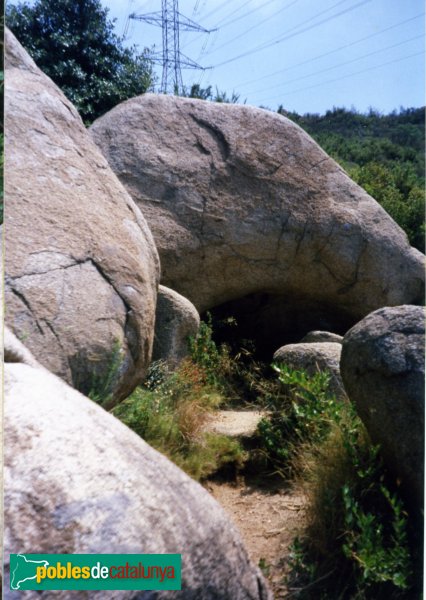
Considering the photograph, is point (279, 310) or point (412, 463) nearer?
point (412, 463)

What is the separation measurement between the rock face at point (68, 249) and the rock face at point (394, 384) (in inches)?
44.9

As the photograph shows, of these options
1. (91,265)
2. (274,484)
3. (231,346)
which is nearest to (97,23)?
(91,265)

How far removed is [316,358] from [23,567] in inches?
125

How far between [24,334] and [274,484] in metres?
1.87

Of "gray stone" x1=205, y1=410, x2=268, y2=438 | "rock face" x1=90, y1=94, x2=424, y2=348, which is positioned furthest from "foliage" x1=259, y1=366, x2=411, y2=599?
"rock face" x1=90, y1=94, x2=424, y2=348

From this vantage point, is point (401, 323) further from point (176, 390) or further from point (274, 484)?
point (176, 390)

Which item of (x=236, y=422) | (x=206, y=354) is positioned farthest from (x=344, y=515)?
(x=206, y=354)

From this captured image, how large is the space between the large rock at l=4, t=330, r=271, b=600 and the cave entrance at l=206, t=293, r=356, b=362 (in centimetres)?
426

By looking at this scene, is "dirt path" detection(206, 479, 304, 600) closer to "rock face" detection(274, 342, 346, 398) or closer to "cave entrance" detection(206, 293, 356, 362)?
"rock face" detection(274, 342, 346, 398)

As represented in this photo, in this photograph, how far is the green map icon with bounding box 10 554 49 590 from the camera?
186 cm

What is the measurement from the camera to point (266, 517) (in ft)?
12.2

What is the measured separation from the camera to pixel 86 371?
3.34 m

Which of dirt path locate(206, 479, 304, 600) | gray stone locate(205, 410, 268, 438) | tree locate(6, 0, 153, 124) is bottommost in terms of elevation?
dirt path locate(206, 479, 304, 600)

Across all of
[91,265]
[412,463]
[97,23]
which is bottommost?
[412,463]
